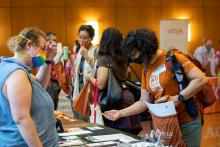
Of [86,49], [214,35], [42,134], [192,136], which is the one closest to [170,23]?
[214,35]

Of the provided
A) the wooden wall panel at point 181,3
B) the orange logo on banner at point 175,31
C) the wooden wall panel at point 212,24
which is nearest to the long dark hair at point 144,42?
the orange logo on banner at point 175,31

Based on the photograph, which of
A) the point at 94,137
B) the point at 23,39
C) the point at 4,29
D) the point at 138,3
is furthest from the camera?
the point at 138,3

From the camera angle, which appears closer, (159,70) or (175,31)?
(159,70)

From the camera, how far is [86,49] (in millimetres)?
4391

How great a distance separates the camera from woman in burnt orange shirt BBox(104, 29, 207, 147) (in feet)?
8.40

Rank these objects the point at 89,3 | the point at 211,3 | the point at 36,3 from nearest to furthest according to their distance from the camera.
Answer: the point at 36,3, the point at 89,3, the point at 211,3

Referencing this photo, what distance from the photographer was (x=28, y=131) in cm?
205

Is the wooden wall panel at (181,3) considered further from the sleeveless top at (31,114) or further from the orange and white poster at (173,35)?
the sleeveless top at (31,114)

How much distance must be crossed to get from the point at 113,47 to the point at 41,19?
6585 mm

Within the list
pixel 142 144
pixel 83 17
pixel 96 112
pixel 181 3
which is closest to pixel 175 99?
pixel 142 144

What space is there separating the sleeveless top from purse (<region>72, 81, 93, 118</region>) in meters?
1.71

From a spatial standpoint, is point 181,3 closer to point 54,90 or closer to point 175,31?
point 175,31

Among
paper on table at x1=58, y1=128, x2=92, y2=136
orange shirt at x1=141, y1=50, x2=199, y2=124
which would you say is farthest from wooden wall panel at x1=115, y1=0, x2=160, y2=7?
orange shirt at x1=141, y1=50, x2=199, y2=124

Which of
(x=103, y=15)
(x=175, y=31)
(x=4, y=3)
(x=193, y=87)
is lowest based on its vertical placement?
(x=193, y=87)
